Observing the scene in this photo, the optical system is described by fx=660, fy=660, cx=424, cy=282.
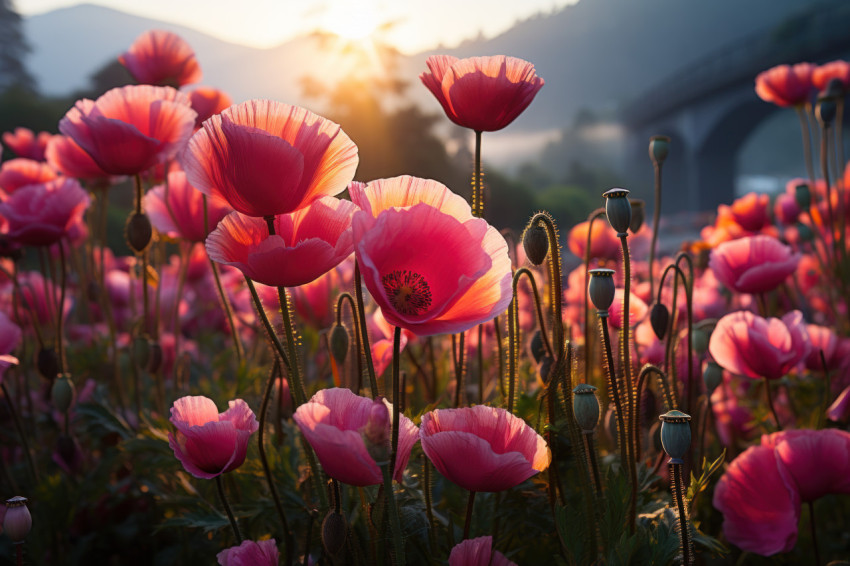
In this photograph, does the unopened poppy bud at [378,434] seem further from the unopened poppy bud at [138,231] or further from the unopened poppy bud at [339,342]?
the unopened poppy bud at [138,231]

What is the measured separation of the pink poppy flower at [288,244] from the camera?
72 centimetres

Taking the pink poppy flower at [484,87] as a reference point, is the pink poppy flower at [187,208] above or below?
below

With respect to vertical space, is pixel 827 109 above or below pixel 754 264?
above

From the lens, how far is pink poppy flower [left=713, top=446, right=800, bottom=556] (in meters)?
1.24

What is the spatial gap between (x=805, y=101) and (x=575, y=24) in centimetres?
12089

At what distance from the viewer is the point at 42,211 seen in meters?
1.53

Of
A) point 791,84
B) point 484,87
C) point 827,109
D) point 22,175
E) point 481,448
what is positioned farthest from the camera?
point 791,84

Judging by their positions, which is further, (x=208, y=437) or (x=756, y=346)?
(x=756, y=346)

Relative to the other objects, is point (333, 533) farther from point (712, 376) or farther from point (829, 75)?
point (829, 75)

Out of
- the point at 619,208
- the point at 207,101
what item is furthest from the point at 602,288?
the point at 207,101

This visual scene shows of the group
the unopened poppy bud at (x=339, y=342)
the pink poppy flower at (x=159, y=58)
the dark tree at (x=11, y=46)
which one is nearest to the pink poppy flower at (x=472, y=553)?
the unopened poppy bud at (x=339, y=342)

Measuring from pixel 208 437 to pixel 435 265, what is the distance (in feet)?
1.17

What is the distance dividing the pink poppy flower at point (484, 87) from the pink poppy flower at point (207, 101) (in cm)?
75

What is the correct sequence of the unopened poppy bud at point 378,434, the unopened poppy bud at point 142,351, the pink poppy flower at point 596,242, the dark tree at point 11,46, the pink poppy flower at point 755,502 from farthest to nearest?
the dark tree at point 11,46 → the pink poppy flower at point 596,242 → the unopened poppy bud at point 142,351 → the pink poppy flower at point 755,502 → the unopened poppy bud at point 378,434
